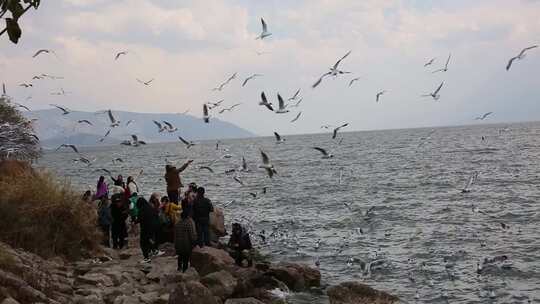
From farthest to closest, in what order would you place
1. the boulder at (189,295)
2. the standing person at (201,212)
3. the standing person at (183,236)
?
the standing person at (201,212) → the standing person at (183,236) → the boulder at (189,295)

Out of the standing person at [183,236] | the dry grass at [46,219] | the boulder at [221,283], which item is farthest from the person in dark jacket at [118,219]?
the boulder at [221,283]

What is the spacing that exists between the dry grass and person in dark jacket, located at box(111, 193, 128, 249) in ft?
2.71

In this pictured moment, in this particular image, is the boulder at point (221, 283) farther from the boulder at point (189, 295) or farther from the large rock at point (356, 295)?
the large rock at point (356, 295)

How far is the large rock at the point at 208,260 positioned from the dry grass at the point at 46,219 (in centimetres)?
334

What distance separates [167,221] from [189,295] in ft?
28.3

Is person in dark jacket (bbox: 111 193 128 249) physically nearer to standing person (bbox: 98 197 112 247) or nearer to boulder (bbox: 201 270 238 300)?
standing person (bbox: 98 197 112 247)

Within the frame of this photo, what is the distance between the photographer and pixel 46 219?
15883 mm

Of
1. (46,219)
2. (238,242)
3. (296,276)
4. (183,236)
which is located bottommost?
(296,276)

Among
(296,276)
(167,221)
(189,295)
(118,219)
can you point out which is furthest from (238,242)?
(189,295)

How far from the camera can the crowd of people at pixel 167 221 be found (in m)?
15.5

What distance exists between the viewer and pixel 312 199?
142 feet

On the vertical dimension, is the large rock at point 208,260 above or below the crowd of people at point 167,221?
below

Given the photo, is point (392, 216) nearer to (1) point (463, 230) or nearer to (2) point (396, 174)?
(1) point (463, 230)

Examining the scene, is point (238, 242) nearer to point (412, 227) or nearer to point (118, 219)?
point (118, 219)
